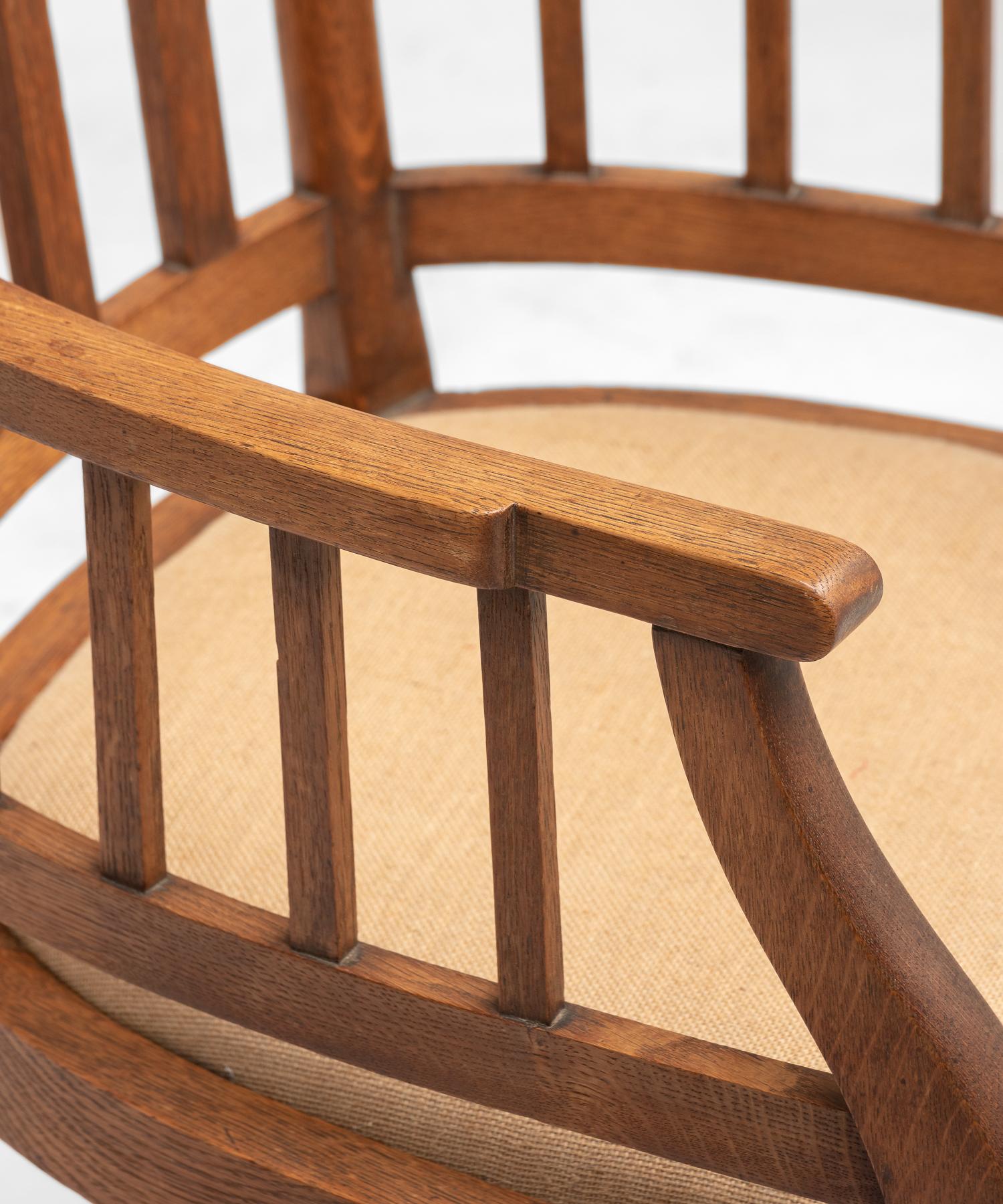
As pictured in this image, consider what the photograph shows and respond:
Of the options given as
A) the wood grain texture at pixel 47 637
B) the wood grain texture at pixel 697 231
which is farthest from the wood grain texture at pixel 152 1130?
the wood grain texture at pixel 697 231

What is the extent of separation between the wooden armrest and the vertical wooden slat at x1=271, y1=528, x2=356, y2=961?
0.10 ft

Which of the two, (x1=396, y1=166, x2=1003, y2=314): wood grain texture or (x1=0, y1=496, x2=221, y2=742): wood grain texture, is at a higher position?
(x1=396, y1=166, x2=1003, y2=314): wood grain texture

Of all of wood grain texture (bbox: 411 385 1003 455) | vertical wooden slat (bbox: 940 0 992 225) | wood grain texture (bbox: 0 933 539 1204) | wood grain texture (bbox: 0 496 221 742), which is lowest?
wood grain texture (bbox: 0 933 539 1204)

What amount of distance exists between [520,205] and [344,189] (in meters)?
0.10

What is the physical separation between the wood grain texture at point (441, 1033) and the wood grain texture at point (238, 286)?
32 centimetres

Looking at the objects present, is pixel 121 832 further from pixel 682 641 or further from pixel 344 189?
pixel 344 189

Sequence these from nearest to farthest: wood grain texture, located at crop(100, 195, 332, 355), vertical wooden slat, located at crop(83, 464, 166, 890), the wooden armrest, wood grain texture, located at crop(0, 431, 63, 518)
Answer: the wooden armrest
vertical wooden slat, located at crop(83, 464, 166, 890)
wood grain texture, located at crop(0, 431, 63, 518)
wood grain texture, located at crop(100, 195, 332, 355)

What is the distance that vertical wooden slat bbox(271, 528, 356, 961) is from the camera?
58 cm

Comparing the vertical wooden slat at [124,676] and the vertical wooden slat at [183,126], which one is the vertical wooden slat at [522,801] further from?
the vertical wooden slat at [183,126]

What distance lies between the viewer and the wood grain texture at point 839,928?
52 cm

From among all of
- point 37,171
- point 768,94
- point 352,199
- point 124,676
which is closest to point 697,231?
point 768,94

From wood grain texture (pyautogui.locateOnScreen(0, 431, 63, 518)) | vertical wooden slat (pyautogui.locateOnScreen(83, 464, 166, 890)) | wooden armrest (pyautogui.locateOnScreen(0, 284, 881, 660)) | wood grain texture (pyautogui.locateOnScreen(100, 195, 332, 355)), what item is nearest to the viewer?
wooden armrest (pyautogui.locateOnScreen(0, 284, 881, 660))

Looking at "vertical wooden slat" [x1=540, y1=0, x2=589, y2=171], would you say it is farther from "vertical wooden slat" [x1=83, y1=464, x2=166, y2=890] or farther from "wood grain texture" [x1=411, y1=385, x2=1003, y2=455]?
"vertical wooden slat" [x1=83, y1=464, x2=166, y2=890]

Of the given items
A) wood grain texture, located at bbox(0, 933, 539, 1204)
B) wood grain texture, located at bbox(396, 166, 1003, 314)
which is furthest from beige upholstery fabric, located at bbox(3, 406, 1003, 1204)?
wood grain texture, located at bbox(396, 166, 1003, 314)
